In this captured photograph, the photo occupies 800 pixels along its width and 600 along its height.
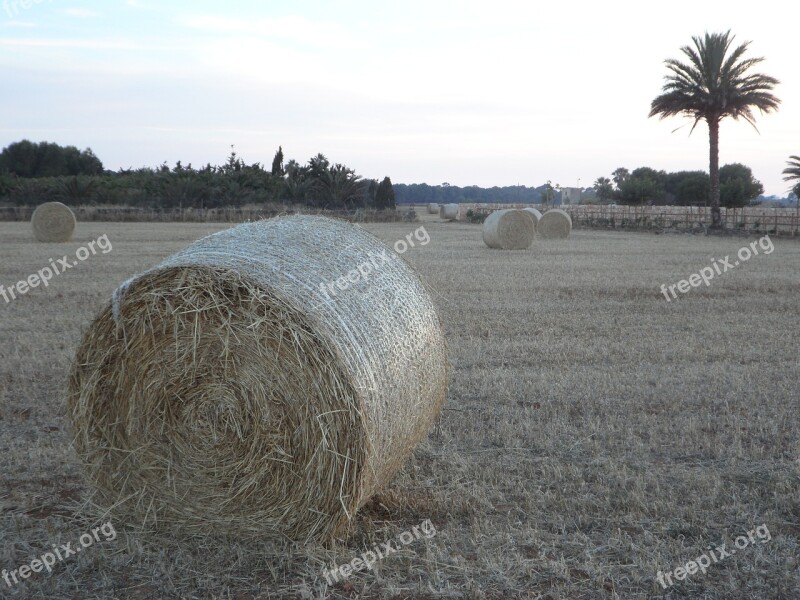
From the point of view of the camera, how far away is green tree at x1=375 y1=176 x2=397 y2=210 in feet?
176

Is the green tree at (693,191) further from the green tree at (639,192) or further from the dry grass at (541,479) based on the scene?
the dry grass at (541,479)

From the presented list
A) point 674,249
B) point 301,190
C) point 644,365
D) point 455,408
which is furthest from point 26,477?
point 301,190

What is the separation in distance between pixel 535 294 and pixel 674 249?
12424 millimetres

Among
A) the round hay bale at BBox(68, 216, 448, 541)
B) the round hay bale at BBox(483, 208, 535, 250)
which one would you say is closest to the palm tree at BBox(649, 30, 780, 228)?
the round hay bale at BBox(483, 208, 535, 250)

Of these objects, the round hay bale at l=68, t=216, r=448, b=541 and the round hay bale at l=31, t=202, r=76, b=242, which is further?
the round hay bale at l=31, t=202, r=76, b=242

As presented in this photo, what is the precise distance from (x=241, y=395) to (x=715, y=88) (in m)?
34.5

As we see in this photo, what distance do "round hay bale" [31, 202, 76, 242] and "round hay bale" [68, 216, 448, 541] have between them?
23449 millimetres

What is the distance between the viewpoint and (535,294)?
45.0 ft

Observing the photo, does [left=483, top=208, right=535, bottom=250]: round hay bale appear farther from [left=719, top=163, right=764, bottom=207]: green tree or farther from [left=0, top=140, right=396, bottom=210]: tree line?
[left=719, top=163, right=764, bottom=207]: green tree

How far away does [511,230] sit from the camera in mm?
24156

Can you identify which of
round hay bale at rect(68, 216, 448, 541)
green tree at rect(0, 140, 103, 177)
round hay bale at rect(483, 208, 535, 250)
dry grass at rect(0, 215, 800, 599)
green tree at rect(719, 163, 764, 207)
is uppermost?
green tree at rect(0, 140, 103, 177)

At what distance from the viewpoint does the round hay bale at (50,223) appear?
25844 millimetres

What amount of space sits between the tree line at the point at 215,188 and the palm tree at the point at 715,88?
889 inches

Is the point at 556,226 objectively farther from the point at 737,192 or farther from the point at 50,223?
the point at 737,192
